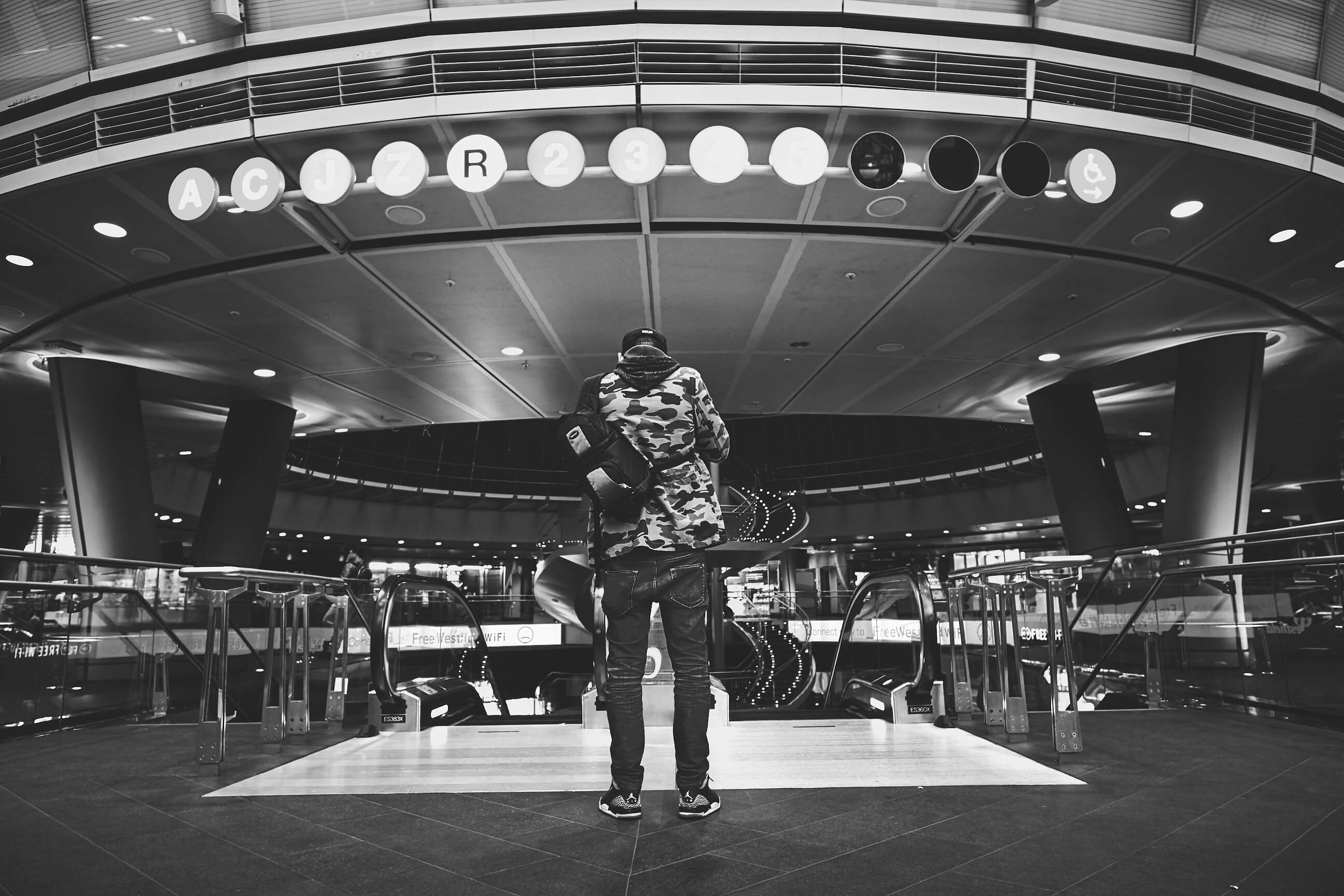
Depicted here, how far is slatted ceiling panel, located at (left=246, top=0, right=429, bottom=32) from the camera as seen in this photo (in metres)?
5.67

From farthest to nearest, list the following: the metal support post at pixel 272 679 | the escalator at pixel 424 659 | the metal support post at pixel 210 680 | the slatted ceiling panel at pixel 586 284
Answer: the slatted ceiling panel at pixel 586 284 < the escalator at pixel 424 659 < the metal support post at pixel 272 679 < the metal support post at pixel 210 680

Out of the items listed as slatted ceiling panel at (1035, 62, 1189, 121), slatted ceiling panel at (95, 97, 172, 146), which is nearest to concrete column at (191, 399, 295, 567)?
slatted ceiling panel at (95, 97, 172, 146)

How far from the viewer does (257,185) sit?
5895 millimetres

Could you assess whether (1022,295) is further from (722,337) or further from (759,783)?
(759,783)

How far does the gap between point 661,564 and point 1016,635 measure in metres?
2.56

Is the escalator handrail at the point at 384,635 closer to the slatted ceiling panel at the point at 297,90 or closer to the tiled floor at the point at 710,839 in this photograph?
the tiled floor at the point at 710,839

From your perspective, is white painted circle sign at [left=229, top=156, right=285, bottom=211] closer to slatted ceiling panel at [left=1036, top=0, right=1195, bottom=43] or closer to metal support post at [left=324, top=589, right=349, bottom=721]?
metal support post at [left=324, top=589, right=349, bottom=721]

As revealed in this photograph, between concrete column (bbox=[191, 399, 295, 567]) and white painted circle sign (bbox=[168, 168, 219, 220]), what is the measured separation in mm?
6803

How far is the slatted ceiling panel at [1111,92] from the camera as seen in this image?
5676mm

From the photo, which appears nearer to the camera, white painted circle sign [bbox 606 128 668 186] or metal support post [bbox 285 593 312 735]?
metal support post [bbox 285 593 312 735]

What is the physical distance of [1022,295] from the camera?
8266mm

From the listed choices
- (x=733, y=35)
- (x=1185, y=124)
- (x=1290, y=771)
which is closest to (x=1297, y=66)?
(x=1185, y=124)

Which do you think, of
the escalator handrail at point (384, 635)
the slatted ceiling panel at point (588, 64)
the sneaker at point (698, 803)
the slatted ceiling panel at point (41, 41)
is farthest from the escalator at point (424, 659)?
the slatted ceiling panel at point (41, 41)

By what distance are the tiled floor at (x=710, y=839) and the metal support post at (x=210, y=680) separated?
200mm
